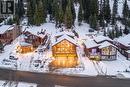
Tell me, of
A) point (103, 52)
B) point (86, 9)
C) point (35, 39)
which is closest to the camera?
point (103, 52)

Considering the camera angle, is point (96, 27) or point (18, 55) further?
point (96, 27)

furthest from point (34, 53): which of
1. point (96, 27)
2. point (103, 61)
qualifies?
point (96, 27)

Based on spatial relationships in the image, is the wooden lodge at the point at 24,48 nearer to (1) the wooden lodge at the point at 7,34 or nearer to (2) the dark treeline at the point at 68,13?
(1) the wooden lodge at the point at 7,34

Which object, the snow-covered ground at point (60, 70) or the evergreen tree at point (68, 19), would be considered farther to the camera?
the evergreen tree at point (68, 19)

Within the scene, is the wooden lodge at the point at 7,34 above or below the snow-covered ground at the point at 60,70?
above

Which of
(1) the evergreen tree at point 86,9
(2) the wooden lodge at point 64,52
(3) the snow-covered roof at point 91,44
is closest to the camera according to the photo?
(2) the wooden lodge at point 64,52

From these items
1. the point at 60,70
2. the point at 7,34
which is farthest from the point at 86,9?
the point at 60,70

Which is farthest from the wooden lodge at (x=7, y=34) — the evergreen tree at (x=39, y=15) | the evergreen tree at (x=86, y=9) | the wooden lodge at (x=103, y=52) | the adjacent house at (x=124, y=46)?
the evergreen tree at (x=86, y=9)

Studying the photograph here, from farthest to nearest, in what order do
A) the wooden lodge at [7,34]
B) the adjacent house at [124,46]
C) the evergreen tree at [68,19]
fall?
the evergreen tree at [68,19], the wooden lodge at [7,34], the adjacent house at [124,46]

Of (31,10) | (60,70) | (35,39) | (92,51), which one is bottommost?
(60,70)

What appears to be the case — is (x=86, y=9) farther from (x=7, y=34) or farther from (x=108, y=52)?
(x=108, y=52)

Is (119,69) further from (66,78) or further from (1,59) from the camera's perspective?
(1,59)
